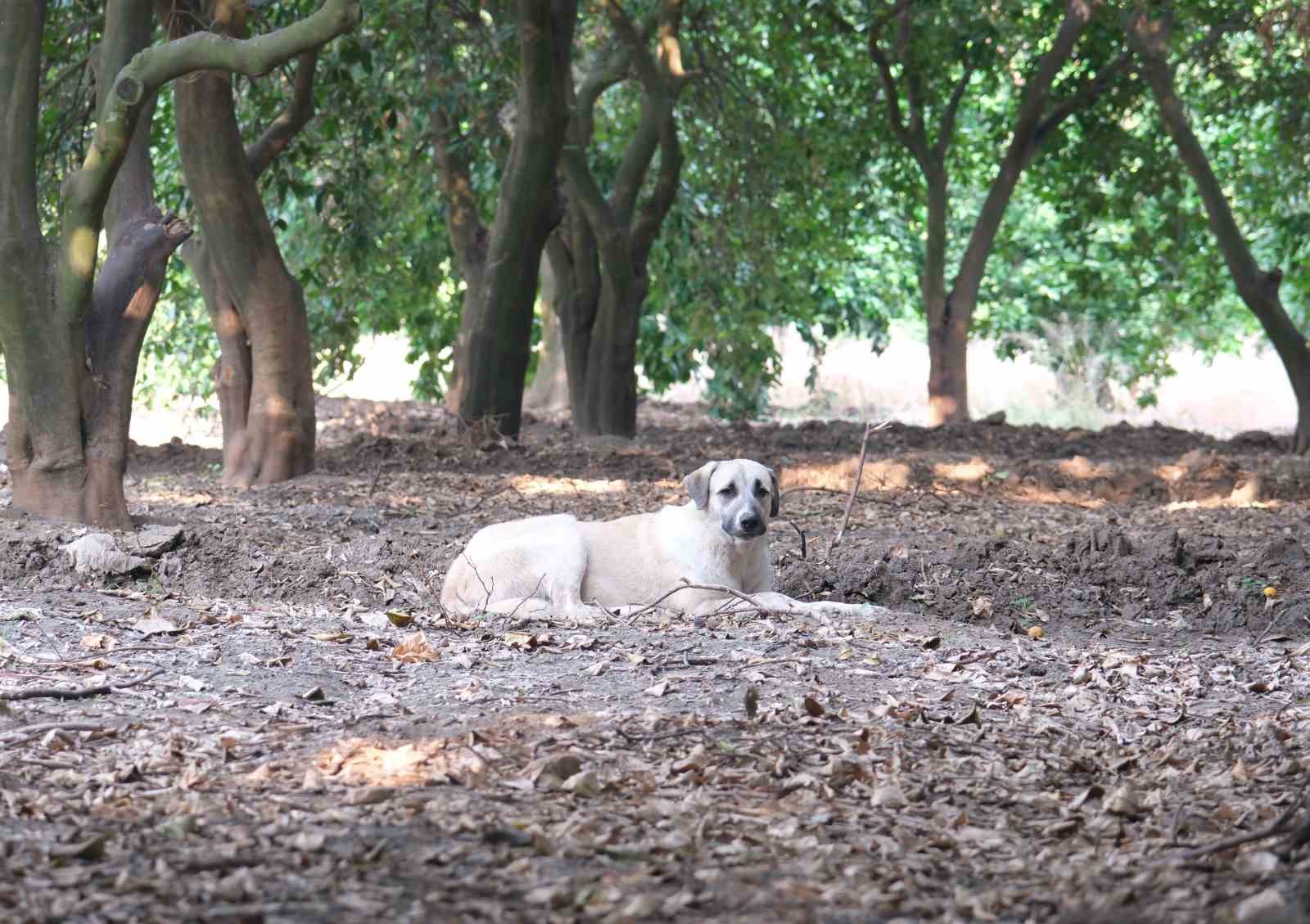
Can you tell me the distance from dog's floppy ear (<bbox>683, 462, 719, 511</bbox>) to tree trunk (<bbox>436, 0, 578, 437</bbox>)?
6975mm

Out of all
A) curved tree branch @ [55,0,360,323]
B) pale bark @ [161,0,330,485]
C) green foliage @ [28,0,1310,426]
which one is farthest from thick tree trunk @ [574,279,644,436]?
curved tree branch @ [55,0,360,323]

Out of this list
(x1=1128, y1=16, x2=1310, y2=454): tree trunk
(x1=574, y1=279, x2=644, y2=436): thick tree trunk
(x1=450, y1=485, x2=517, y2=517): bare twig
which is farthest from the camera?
(x1=574, y1=279, x2=644, y2=436): thick tree trunk

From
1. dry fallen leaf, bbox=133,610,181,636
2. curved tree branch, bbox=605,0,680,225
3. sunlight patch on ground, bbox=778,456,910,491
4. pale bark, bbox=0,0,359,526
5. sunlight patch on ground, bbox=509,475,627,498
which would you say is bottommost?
dry fallen leaf, bbox=133,610,181,636

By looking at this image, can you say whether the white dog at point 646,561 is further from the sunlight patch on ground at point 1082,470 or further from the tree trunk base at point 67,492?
the sunlight patch on ground at point 1082,470

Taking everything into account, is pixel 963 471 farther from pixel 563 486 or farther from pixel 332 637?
pixel 332 637

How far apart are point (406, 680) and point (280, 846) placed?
1948mm

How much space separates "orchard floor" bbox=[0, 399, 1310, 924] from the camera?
3674mm

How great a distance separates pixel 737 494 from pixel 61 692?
3.41m

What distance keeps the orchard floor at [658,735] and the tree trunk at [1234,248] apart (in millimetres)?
7608

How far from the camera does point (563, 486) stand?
479 inches

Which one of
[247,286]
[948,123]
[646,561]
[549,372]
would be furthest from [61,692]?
[549,372]

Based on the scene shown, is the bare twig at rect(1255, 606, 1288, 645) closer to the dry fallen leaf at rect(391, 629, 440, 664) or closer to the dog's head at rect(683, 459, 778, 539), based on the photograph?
the dog's head at rect(683, 459, 778, 539)

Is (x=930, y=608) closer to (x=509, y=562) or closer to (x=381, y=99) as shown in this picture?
(x=509, y=562)

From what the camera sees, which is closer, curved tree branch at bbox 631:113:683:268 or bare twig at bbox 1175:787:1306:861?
bare twig at bbox 1175:787:1306:861
